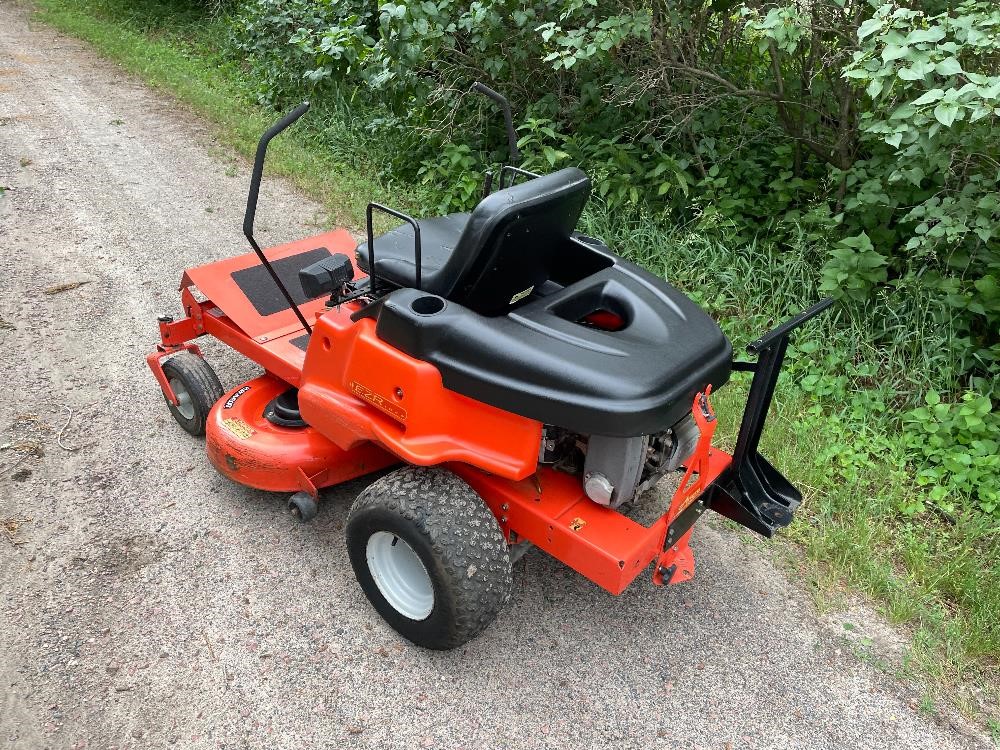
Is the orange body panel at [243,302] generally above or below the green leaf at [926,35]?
below

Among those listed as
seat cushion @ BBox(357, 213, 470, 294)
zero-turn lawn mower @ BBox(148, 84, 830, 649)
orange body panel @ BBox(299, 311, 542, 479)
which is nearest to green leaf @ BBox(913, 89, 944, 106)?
zero-turn lawn mower @ BBox(148, 84, 830, 649)

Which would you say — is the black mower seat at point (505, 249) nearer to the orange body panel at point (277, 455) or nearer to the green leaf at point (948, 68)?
the orange body panel at point (277, 455)

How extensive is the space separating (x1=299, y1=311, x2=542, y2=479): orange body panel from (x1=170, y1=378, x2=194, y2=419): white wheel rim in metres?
1.22

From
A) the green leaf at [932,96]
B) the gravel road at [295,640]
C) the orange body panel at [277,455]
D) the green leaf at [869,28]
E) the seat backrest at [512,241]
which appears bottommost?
the gravel road at [295,640]

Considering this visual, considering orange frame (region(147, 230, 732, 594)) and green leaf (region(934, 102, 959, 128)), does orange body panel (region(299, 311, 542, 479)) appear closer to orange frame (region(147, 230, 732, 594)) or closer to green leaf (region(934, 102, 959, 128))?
orange frame (region(147, 230, 732, 594))

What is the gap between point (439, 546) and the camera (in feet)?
7.64

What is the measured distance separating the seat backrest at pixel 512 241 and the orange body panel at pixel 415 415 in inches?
11.5

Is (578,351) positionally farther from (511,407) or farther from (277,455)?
(277,455)

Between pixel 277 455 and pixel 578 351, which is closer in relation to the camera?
pixel 578 351

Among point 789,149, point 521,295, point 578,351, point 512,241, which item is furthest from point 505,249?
point 789,149

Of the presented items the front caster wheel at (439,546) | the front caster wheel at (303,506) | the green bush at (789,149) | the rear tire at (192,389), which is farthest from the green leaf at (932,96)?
the rear tire at (192,389)

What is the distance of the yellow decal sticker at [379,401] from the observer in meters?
2.45

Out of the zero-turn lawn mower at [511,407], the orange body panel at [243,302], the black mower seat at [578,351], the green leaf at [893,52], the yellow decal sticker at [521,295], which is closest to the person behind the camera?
the black mower seat at [578,351]

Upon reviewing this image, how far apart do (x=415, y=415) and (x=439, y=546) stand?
39 centimetres
